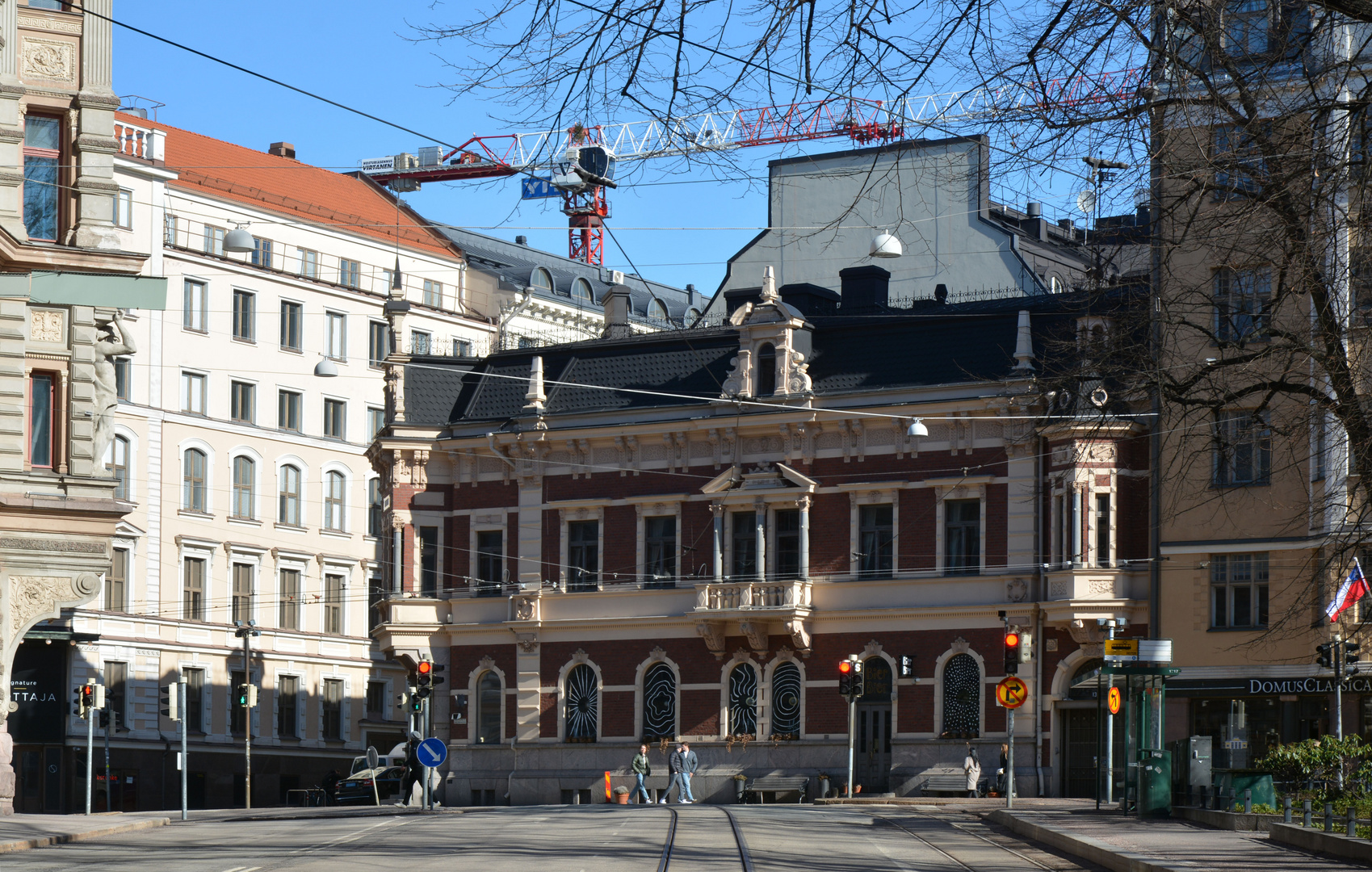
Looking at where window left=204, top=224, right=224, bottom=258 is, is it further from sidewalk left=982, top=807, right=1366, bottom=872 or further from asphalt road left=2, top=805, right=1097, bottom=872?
sidewalk left=982, top=807, right=1366, bottom=872

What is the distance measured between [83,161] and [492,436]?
67.7 feet

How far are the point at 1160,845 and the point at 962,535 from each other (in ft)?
82.0

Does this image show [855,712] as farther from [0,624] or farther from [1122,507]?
[0,624]

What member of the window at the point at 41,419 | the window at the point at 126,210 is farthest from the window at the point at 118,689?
the window at the point at 41,419

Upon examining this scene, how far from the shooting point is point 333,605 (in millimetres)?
73125

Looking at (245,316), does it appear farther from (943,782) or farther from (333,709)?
(943,782)

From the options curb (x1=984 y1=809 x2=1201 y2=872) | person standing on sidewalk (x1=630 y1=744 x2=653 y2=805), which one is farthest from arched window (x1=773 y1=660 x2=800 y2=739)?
curb (x1=984 y1=809 x2=1201 y2=872)

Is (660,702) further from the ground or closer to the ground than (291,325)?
closer to the ground

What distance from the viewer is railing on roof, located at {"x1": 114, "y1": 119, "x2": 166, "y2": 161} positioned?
67.8m

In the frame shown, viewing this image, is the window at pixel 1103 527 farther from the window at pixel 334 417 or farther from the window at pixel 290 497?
the window at pixel 334 417

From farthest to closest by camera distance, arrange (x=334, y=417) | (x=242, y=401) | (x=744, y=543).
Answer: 1. (x=334, y=417)
2. (x=242, y=401)
3. (x=744, y=543)

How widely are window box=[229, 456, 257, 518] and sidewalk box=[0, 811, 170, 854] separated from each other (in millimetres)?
30897

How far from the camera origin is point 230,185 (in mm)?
71625

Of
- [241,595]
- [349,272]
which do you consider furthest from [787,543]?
[349,272]
